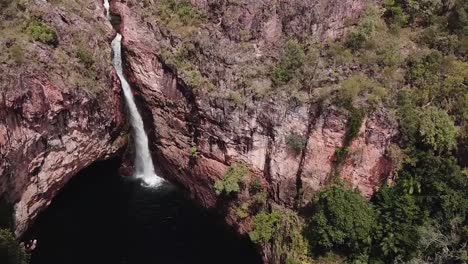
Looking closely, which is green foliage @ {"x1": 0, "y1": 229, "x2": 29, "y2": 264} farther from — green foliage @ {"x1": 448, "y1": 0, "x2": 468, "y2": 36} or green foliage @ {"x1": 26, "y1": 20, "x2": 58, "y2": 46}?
green foliage @ {"x1": 448, "y1": 0, "x2": 468, "y2": 36}

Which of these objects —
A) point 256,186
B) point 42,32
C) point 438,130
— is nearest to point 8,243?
point 42,32

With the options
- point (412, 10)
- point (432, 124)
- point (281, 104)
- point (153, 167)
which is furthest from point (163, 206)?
point (412, 10)

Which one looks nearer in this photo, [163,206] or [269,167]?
[269,167]

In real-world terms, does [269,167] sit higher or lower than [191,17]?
lower

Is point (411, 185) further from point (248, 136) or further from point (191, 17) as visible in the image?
point (191, 17)

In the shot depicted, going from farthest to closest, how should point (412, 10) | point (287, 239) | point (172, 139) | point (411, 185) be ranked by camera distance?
1. point (172, 139)
2. point (412, 10)
3. point (287, 239)
4. point (411, 185)

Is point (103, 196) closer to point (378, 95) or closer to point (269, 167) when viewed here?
point (269, 167)

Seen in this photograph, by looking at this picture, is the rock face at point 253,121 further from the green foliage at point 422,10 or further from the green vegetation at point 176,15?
the green foliage at point 422,10

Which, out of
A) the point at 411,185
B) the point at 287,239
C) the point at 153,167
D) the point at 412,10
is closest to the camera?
the point at 411,185

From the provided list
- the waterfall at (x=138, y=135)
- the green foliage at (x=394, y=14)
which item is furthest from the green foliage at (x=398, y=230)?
the waterfall at (x=138, y=135)

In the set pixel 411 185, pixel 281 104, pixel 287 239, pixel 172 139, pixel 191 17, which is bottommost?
pixel 287 239
